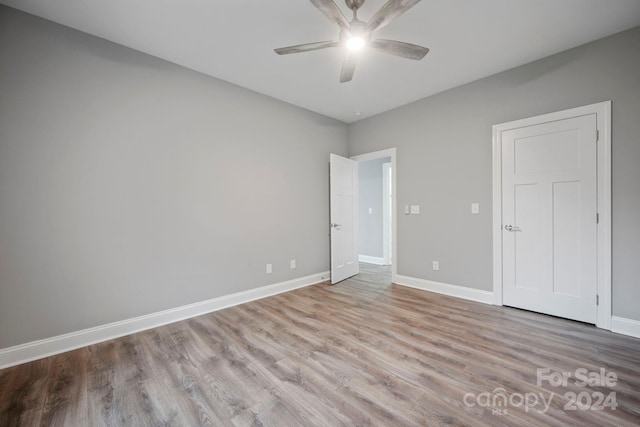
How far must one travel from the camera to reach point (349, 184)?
14.6 ft

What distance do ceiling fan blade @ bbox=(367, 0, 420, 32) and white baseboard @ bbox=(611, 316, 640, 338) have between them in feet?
10.7

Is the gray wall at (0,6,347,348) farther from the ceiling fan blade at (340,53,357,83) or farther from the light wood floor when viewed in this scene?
the ceiling fan blade at (340,53,357,83)

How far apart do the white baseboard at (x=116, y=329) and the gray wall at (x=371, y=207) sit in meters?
2.84

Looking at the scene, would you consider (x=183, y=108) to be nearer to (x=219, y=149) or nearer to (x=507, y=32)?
(x=219, y=149)

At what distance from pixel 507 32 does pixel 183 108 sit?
10.8 ft

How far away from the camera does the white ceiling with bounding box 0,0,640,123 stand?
1.98 metres

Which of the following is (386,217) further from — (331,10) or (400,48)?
A: (331,10)

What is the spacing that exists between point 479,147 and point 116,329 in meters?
4.46

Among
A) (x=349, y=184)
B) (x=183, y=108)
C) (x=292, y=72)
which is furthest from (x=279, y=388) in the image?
(x=349, y=184)

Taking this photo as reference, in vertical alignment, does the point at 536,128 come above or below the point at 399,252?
above

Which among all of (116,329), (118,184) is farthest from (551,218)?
(116,329)

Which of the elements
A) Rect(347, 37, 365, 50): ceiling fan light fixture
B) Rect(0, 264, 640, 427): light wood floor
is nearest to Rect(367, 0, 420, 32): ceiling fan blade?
Rect(347, 37, 365, 50): ceiling fan light fixture

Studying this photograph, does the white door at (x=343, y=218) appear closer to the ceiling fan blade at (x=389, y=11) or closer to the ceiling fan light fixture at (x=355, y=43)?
the ceiling fan light fixture at (x=355, y=43)

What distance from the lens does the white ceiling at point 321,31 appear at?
1.98 metres
